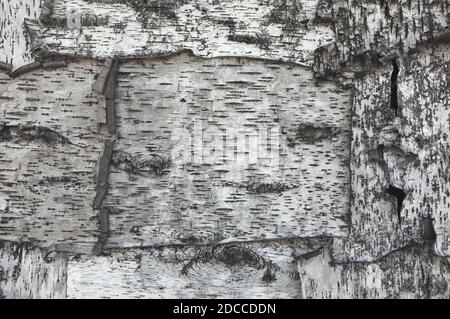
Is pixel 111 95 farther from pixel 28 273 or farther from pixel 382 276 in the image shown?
pixel 382 276

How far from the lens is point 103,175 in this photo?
1.48m

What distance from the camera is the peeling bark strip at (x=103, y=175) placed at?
4.83ft

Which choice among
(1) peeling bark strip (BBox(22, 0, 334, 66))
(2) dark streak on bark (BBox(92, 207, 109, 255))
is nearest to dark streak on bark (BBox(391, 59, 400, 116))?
(1) peeling bark strip (BBox(22, 0, 334, 66))

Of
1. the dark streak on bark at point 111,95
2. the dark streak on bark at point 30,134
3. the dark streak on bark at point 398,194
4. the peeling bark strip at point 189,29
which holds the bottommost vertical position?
the dark streak on bark at point 398,194

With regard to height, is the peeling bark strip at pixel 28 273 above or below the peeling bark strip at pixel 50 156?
below

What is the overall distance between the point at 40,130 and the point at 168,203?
0.48m

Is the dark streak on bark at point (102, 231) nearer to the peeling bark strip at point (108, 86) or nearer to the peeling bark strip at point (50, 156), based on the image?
the peeling bark strip at point (50, 156)

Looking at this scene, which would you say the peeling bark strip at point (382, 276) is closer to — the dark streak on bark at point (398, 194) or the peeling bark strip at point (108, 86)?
the dark streak on bark at point (398, 194)

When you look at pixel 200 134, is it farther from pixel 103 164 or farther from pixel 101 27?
pixel 101 27

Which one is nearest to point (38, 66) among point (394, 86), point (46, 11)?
point (46, 11)

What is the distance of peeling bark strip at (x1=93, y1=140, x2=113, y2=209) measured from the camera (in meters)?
1.47

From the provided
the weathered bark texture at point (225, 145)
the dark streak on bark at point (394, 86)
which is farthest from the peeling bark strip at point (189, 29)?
the dark streak on bark at point (394, 86)

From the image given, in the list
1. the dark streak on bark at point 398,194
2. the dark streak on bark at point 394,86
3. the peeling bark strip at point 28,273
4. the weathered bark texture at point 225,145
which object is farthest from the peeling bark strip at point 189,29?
the peeling bark strip at point 28,273

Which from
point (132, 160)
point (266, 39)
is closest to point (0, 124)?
point (132, 160)
